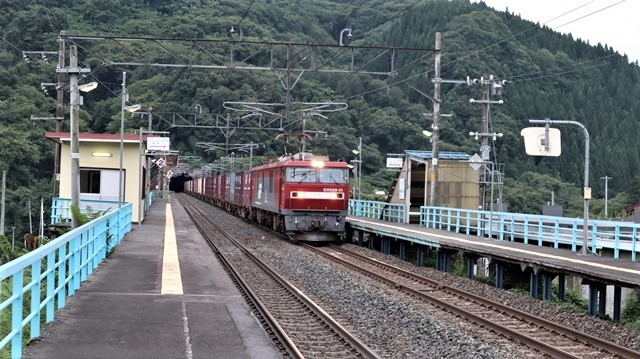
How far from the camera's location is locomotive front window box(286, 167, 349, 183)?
87.7 ft

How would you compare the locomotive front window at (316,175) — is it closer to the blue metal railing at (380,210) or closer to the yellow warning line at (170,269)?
the yellow warning line at (170,269)

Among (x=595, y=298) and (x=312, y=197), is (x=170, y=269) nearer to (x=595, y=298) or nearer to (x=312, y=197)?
(x=595, y=298)

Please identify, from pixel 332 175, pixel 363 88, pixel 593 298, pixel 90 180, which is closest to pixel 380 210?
pixel 332 175

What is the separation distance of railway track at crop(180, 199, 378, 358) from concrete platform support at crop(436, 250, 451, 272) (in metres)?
5.16

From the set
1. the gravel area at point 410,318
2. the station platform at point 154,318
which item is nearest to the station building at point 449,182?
the gravel area at point 410,318

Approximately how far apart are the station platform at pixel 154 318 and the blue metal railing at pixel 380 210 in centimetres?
1732

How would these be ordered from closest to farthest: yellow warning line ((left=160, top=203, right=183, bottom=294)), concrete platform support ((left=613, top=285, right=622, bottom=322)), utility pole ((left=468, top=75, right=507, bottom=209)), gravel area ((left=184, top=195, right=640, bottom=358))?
gravel area ((left=184, top=195, right=640, bottom=358)) → yellow warning line ((left=160, top=203, right=183, bottom=294)) → concrete platform support ((left=613, top=285, right=622, bottom=322)) → utility pole ((left=468, top=75, right=507, bottom=209))

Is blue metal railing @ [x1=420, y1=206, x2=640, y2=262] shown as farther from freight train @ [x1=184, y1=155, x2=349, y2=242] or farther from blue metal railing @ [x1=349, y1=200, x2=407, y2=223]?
freight train @ [x1=184, y1=155, x2=349, y2=242]

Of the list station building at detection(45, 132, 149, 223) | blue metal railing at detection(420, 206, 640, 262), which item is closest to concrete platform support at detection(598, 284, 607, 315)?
blue metal railing at detection(420, 206, 640, 262)

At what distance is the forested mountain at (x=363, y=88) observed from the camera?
5653 cm

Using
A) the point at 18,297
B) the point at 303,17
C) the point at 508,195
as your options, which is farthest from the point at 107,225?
the point at 303,17

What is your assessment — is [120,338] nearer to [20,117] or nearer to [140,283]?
[140,283]

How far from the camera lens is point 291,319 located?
1168cm

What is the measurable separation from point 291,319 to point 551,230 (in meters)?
15.2
